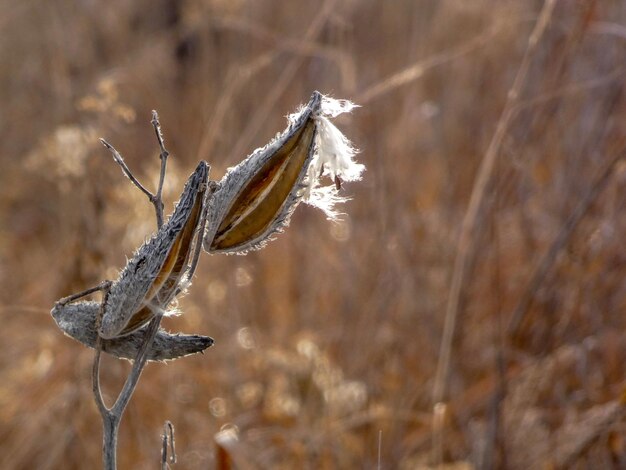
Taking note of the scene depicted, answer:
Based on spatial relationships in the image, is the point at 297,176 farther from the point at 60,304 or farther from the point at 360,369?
the point at 360,369

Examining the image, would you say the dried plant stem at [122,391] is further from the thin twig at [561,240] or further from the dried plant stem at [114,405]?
the thin twig at [561,240]

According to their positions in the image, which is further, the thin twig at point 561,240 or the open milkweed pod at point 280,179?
the thin twig at point 561,240

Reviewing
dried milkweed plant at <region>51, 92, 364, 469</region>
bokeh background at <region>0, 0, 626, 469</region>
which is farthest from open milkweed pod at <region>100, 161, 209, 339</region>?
bokeh background at <region>0, 0, 626, 469</region>

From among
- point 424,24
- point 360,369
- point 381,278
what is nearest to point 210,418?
point 360,369

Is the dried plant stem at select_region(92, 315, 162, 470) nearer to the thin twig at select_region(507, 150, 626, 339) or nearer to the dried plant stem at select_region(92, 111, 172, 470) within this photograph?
the dried plant stem at select_region(92, 111, 172, 470)

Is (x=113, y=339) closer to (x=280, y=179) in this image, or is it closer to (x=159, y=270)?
(x=159, y=270)

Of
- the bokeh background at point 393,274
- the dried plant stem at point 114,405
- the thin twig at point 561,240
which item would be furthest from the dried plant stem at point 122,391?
the thin twig at point 561,240

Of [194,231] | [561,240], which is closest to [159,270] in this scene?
[194,231]
